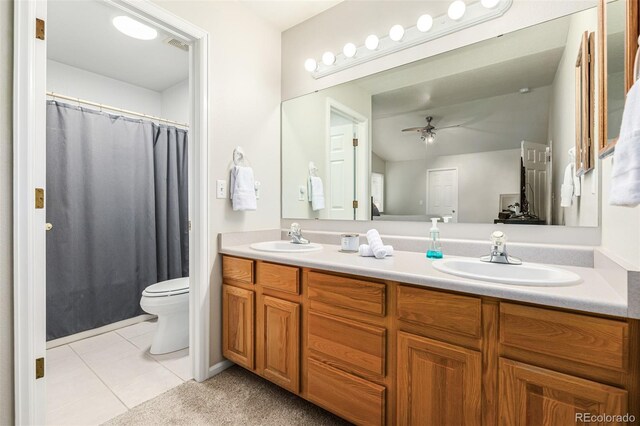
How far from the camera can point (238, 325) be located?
176 cm

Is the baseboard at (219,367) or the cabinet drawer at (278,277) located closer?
the cabinet drawer at (278,277)

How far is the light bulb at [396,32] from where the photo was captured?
5.55ft

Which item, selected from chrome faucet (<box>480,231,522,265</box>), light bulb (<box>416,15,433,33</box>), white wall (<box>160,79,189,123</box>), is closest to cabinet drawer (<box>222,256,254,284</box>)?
chrome faucet (<box>480,231,522,265</box>)

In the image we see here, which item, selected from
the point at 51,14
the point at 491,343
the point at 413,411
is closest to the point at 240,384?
the point at 413,411

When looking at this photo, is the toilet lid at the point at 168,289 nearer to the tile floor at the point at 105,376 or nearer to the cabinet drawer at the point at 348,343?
the tile floor at the point at 105,376

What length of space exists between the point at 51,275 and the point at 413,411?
2671 millimetres

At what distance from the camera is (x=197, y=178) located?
69.0 inches

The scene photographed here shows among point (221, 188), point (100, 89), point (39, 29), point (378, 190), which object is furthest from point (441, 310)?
point (100, 89)

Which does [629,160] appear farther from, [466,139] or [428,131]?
[428,131]

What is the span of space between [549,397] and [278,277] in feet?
3.76

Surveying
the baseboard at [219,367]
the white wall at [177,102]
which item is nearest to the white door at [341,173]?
the baseboard at [219,367]

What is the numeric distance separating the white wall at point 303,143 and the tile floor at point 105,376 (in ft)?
4.38

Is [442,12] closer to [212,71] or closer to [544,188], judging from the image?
[544,188]

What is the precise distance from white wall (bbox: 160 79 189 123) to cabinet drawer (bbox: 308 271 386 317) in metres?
2.62
